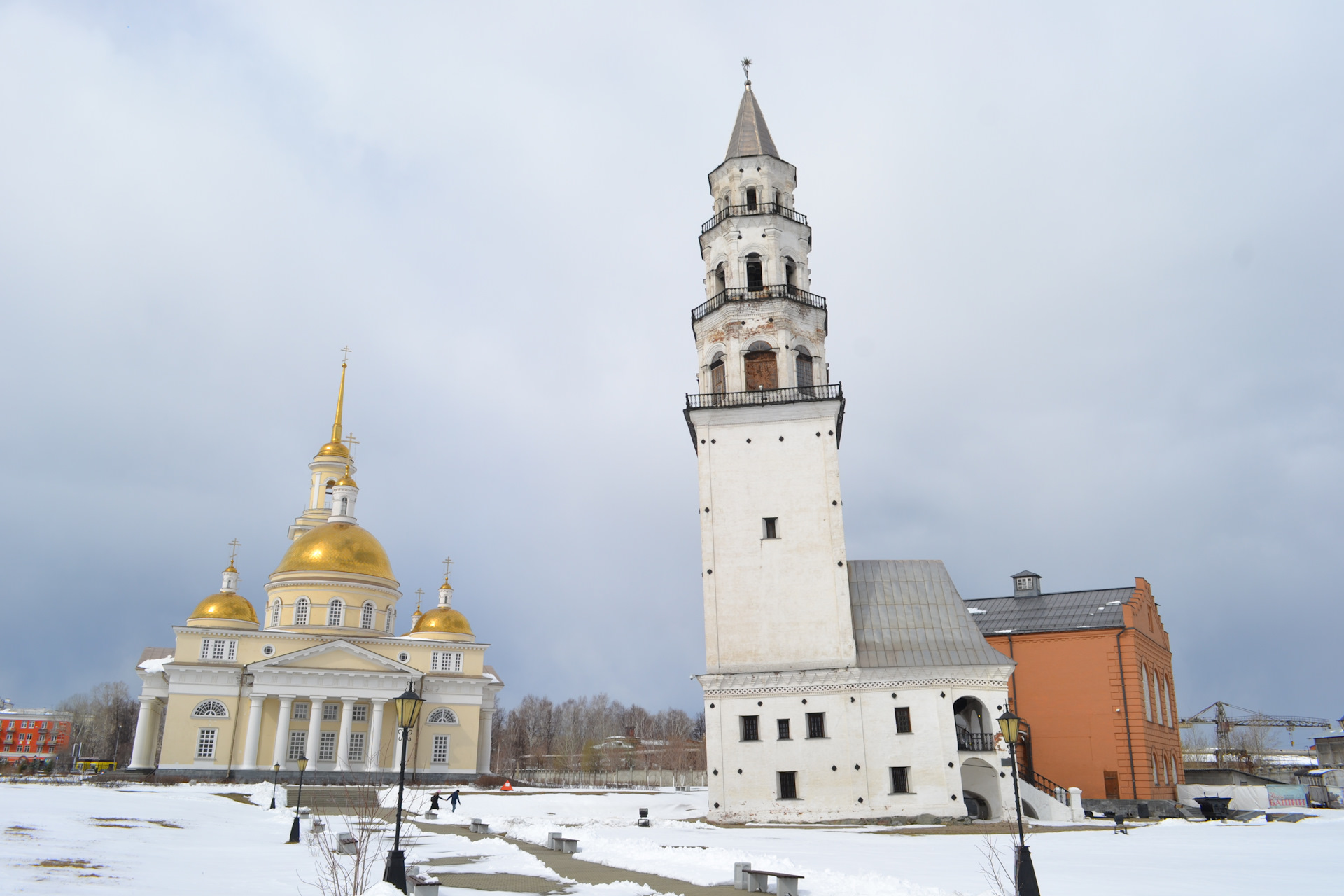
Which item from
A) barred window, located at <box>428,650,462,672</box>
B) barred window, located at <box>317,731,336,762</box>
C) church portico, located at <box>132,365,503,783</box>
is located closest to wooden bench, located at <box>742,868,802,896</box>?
church portico, located at <box>132,365,503,783</box>

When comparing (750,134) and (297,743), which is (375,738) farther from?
(750,134)

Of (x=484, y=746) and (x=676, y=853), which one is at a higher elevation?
(x=484, y=746)

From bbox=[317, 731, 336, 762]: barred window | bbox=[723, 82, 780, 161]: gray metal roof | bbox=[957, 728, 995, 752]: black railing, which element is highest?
bbox=[723, 82, 780, 161]: gray metal roof

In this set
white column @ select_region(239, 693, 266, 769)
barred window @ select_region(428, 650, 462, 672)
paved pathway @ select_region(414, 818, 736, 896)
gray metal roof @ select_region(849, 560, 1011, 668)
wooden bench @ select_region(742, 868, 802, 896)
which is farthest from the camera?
barred window @ select_region(428, 650, 462, 672)

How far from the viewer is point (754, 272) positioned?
36.7m

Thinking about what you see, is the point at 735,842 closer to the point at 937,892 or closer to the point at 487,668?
the point at 937,892

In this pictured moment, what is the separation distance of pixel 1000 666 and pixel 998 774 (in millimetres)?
3535

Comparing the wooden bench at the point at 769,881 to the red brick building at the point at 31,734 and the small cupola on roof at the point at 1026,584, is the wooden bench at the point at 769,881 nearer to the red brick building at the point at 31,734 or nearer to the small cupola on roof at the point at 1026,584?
the small cupola on roof at the point at 1026,584

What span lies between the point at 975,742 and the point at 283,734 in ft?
125

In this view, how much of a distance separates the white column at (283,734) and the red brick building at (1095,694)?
37.7 metres

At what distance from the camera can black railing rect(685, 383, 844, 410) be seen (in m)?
33.8

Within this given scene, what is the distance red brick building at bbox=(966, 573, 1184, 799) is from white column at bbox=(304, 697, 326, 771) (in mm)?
36642

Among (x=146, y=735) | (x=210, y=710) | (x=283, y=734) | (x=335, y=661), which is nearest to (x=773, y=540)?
(x=335, y=661)

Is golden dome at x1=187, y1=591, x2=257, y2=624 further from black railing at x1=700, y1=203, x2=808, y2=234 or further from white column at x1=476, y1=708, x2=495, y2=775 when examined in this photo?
black railing at x1=700, y1=203, x2=808, y2=234
